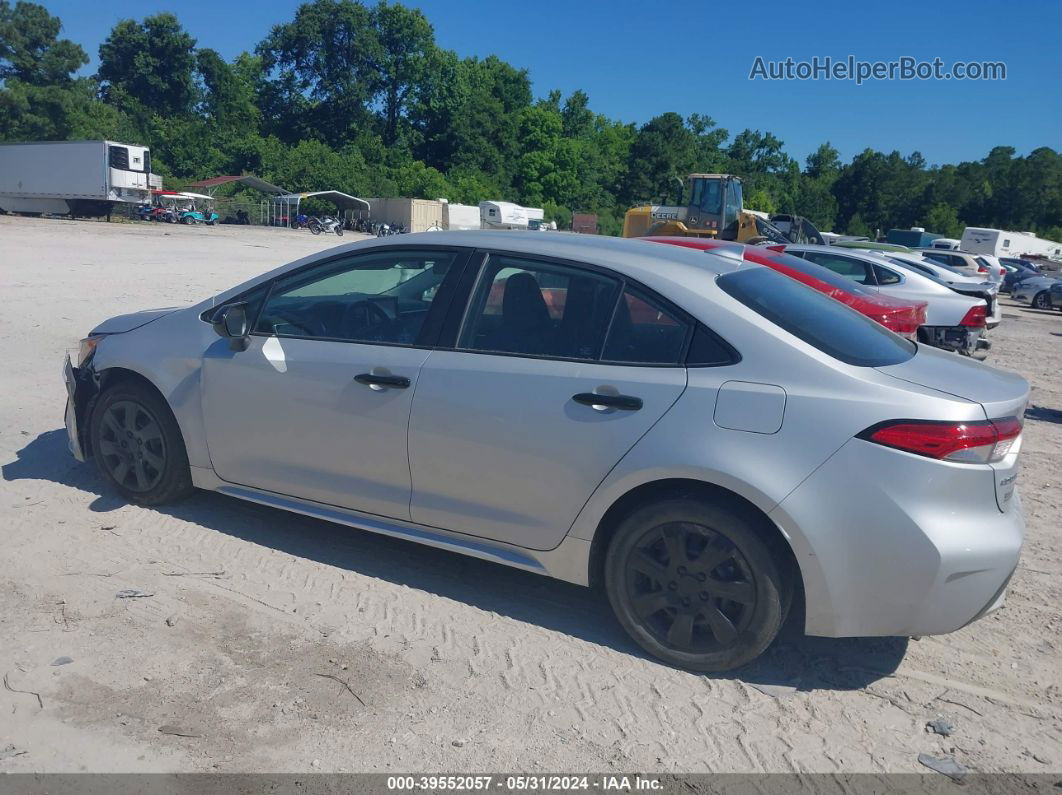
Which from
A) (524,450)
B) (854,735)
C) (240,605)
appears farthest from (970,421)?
(240,605)

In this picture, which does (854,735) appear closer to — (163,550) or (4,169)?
(163,550)

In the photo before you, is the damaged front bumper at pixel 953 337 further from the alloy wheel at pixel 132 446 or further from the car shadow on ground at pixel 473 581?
the alloy wheel at pixel 132 446

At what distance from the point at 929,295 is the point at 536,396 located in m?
11.0

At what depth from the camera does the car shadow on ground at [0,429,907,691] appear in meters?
3.75

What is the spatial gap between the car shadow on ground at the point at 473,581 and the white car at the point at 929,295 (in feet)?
29.6

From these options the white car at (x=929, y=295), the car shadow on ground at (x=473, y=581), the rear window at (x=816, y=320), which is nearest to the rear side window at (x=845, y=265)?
the white car at (x=929, y=295)

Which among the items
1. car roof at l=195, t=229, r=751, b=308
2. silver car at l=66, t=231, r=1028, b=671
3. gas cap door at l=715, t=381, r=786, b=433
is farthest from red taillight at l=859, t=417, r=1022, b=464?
car roof at l=195, t=229, r=751, b=308

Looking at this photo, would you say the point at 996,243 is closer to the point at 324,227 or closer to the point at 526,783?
the point at 324,227

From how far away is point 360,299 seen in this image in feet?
15.2

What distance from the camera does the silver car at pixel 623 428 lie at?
329 centimetres

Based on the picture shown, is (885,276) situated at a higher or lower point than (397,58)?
lower

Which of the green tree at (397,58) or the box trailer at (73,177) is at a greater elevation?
the green tree at (397,58)

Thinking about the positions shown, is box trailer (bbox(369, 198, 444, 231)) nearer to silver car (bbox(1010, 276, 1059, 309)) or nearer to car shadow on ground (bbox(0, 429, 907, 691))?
silver car (bbox(1010, 276, 1059, 309))

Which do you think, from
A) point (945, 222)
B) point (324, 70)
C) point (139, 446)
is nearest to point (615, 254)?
point (139, 446)
